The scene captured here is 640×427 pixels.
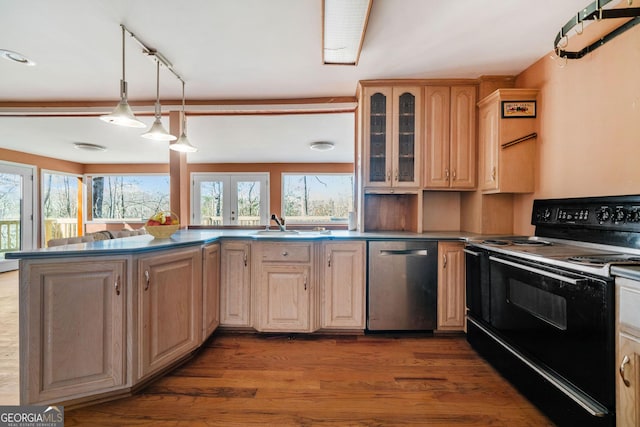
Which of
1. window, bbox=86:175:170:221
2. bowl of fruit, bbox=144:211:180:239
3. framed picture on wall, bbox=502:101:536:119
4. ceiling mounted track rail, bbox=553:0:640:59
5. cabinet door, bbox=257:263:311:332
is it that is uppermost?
ceiling mounted track rail, bbox=553:0:640:59

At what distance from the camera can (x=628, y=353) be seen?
1.02 meters

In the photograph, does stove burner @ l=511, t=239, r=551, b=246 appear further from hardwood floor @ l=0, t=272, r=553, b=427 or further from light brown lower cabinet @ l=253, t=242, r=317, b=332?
light brown lower cabinet @ l=253, t=242, r=317, b=332

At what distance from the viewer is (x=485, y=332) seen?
6.36 feet

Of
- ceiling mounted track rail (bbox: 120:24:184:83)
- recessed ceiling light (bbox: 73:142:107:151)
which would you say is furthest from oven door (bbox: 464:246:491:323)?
recessed ceiling light (bbox: 73:142:107:151)

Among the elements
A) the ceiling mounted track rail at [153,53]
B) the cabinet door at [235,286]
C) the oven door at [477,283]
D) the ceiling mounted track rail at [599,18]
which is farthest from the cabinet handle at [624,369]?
the ceiling mounted track rail at [153,53]

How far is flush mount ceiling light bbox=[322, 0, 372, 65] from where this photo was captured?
5.25 ft

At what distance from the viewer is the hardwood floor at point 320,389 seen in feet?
4.68

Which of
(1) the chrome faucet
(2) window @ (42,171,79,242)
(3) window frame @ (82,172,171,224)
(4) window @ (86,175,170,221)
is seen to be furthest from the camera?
(4) window @ (86,175,170,221)

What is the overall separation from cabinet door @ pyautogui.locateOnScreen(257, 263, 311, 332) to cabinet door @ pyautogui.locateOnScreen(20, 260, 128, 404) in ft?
3.36

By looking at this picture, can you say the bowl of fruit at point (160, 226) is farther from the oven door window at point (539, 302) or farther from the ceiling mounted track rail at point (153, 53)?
the oven door window at point (539, 302)

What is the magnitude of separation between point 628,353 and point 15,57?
167 inches

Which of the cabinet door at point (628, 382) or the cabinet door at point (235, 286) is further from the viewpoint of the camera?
the cabinet door at point (235, 286)

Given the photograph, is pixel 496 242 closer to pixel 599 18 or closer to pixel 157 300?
pixel 599 18

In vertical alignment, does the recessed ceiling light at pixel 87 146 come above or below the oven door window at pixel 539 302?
above
